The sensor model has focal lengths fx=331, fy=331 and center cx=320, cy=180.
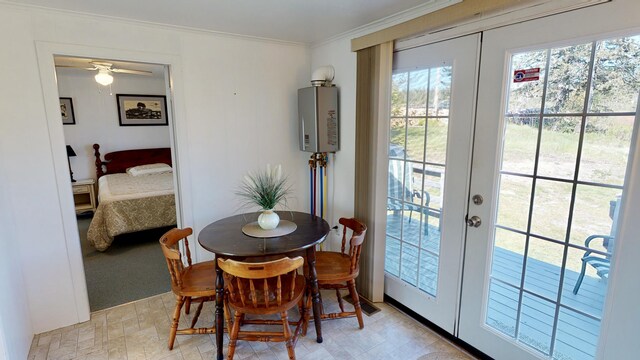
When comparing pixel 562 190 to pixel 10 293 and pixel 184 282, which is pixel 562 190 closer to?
pixel 184 282

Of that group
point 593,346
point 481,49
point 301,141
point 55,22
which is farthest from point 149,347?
point 481,49

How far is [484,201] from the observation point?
75.3 inches

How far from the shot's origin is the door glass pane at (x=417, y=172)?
215 cm

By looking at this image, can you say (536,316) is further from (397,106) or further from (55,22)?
(55,22)

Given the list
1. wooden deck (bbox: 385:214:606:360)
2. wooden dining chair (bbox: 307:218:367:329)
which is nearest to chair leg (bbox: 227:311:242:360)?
wooden dining chair (bbox: 307:218:367:329)

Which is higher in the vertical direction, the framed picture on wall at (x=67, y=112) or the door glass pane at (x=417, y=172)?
the framed picture on wall at (x=67, y=112)

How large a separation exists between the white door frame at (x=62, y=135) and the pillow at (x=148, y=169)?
259 cm

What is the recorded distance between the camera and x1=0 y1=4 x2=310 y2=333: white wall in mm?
2109

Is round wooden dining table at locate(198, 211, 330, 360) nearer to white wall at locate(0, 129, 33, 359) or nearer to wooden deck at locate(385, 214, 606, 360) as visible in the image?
wooden deck at locate(385, 214, 606, 360)

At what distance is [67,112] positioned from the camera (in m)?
4.95

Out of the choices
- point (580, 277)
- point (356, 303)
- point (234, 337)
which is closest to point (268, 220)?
point (234, 337)

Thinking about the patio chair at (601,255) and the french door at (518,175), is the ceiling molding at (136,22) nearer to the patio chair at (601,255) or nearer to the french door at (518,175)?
the french door at (518,175)

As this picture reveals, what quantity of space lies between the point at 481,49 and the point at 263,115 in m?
1.89

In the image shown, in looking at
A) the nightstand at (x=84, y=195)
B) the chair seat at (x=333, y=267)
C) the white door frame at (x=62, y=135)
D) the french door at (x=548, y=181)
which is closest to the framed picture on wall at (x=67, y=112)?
the nightstand at (x=84, y=195)
